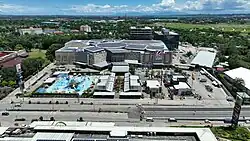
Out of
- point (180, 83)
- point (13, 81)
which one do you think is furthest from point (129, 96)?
point (13, 81)

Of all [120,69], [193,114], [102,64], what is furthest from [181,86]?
[102,64]

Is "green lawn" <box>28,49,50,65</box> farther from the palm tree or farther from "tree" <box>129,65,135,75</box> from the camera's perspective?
the palm tree

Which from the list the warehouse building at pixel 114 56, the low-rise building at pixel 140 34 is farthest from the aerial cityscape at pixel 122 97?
the low-rise building at pixel 140 34

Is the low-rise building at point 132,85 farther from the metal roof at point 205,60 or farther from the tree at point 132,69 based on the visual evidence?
the metal roof at point 205,60

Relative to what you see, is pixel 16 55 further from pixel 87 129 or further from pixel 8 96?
pixel 87 129

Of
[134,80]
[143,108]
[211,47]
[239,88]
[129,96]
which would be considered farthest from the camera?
[211,47]

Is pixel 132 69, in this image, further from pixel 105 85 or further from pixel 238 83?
pixel 238 83

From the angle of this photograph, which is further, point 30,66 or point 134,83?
point 30,66

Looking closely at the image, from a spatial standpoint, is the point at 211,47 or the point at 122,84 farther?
the point at 211,47

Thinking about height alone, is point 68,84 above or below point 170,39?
below
